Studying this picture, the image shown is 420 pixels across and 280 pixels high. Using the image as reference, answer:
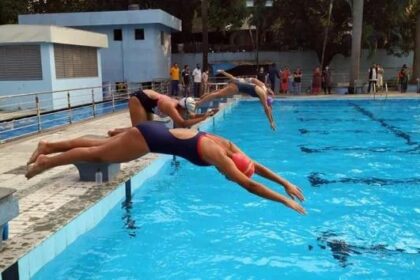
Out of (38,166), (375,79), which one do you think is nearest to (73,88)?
(375,79)

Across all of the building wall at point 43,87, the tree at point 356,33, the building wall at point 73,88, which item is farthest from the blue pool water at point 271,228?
the tree at point 356,33

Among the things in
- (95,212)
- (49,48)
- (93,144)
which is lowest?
(95,212)

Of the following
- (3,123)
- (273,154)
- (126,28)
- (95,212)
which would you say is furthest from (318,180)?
(126,28)

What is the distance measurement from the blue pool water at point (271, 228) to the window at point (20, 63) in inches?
390

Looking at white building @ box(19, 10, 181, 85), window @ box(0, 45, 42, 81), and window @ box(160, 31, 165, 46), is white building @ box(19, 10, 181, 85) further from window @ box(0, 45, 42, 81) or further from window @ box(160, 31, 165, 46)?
window @ box(0, 45, 42, 81)

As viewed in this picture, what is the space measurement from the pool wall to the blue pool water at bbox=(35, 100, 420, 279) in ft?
0.38

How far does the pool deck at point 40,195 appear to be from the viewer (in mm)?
4586

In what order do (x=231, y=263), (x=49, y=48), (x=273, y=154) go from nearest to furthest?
(x=231, y=263) → (x=273, y=154) → (x=49, y=48)

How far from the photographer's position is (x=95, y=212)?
593cm

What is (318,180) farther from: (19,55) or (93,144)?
(19,55)

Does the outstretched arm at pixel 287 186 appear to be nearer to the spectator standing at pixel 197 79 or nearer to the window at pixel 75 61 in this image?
the window at pixel 75 61

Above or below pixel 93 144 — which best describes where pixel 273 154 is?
below

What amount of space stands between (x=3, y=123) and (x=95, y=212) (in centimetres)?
765

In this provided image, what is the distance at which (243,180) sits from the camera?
3.70 m
